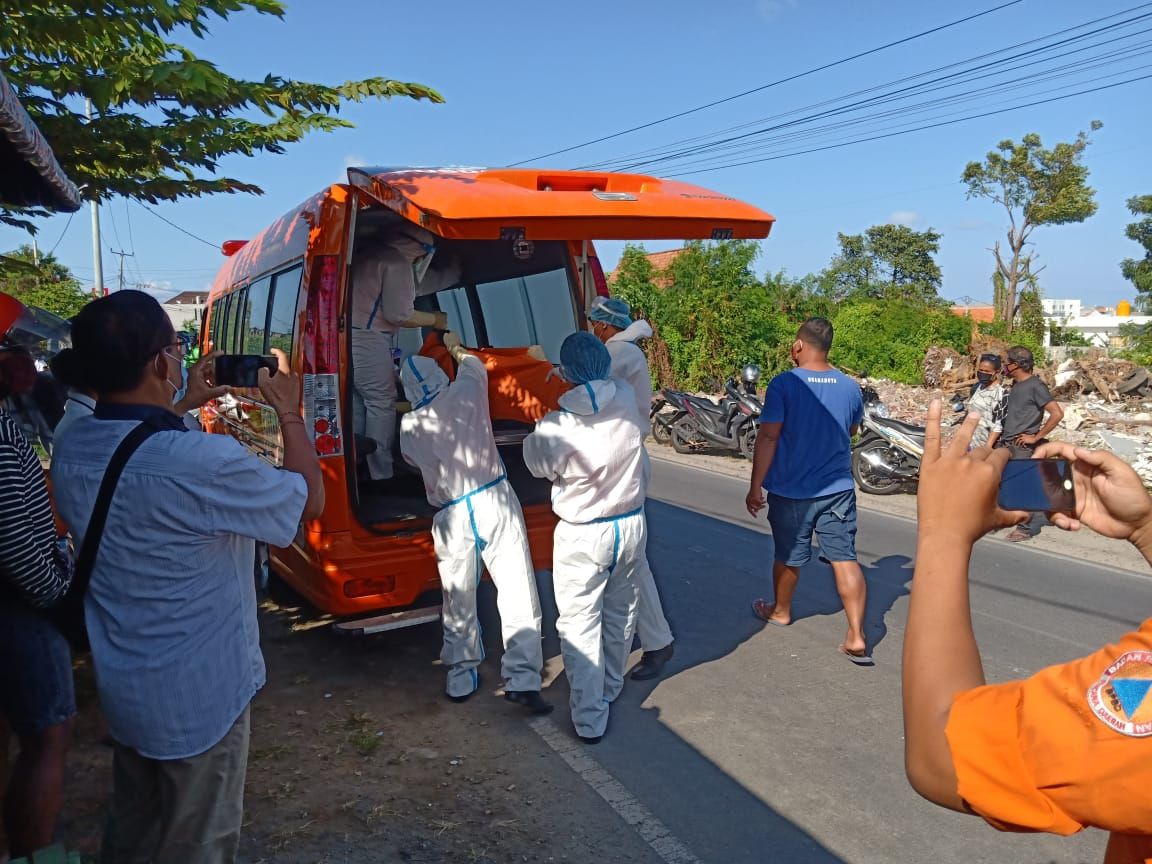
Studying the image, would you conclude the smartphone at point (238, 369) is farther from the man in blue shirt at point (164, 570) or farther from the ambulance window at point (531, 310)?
the ambulance window at point (531, 310)

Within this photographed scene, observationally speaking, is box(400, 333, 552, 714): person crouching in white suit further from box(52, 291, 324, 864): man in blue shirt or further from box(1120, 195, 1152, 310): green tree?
box(1120, 195, 1152, 310): green tree

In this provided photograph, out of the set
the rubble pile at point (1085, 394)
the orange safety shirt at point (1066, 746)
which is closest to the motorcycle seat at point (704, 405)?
the rubble pile at point (1085, 394)

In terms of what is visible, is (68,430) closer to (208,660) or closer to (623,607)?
(208,660)

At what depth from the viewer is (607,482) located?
13.2ft

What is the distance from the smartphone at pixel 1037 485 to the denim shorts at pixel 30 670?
2744 millimetres

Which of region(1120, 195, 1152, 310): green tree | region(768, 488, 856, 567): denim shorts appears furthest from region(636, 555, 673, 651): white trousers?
region(1120, 195, 1152, 310): green tree

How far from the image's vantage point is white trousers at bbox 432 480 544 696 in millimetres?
4305

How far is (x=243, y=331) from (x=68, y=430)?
433 centimetres

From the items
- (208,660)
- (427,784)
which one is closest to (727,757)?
(427,784)

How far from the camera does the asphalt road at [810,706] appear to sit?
126 inches

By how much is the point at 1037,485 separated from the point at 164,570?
6.42 ft

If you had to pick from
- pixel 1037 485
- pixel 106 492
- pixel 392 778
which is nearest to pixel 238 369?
pixel 106 492

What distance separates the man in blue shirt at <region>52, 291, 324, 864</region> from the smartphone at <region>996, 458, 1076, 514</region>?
5.45ft

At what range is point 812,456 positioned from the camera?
16.7 feet
